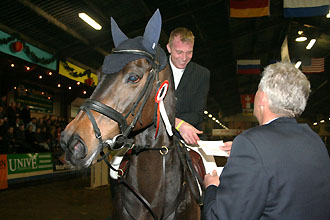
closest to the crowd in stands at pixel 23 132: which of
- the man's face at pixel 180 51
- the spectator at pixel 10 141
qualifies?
the spectator at pixel 10 141

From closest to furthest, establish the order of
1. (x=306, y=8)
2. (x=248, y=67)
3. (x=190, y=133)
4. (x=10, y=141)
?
(x=190, y=133)
(x=306, y=8)
(x=10, y=141)
(x=248, y=67)

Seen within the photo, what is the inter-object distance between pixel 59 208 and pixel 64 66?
6.88 meters

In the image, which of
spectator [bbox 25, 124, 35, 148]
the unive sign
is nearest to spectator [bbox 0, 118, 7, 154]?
the unive sign

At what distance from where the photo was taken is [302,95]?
5.07ft

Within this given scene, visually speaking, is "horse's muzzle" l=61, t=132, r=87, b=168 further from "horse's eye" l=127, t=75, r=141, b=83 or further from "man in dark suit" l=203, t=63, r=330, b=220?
"man in dark suit" l=203, t=63, r=330, b=220

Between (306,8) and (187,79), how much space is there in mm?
7440

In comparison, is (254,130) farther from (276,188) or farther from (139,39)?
(139,39)

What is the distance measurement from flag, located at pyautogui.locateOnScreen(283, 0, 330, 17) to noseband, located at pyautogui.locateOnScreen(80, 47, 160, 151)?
26.6 feet

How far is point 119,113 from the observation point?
1952mm

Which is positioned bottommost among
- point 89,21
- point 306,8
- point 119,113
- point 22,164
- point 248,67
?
point 22,164

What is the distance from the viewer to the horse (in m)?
1.85

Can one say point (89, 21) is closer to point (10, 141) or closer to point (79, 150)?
point (10, 141)

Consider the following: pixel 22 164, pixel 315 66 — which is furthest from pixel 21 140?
pixel 315 66

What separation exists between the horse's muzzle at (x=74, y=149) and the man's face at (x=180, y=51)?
1.61 meters
